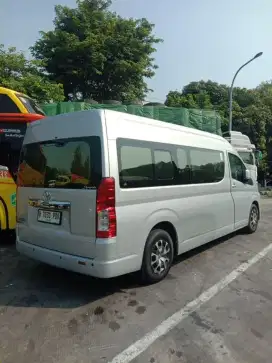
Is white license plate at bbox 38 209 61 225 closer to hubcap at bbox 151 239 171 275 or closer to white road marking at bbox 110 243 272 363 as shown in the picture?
hubcap at bbox 151 239 171 275

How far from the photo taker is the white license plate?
423 centimetres

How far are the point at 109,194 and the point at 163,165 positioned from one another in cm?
122

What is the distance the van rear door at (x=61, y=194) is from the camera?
12.9ft

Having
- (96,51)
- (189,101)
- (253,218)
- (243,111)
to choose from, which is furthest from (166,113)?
(243,111)

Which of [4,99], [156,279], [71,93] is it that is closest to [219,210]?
[156,279]

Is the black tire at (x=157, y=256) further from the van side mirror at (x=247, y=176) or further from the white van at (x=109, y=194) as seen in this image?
the van side mirror at (x=247, y=176)

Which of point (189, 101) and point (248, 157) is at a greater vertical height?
point (189, 101)

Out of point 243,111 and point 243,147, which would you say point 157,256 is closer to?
point 243,147

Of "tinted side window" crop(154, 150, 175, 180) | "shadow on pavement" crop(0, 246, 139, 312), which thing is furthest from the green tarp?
"tinted side window" crop(154, 150, 175, 180)

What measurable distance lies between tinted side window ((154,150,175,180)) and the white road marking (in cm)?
164

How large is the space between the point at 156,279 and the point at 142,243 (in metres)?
0.65

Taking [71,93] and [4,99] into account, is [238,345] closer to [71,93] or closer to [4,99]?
[4,99]

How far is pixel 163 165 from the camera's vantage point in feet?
15.7

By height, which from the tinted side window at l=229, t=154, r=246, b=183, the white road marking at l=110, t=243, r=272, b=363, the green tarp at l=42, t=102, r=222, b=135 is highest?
the green tarp at l=42, t=102, r=222, b=135
